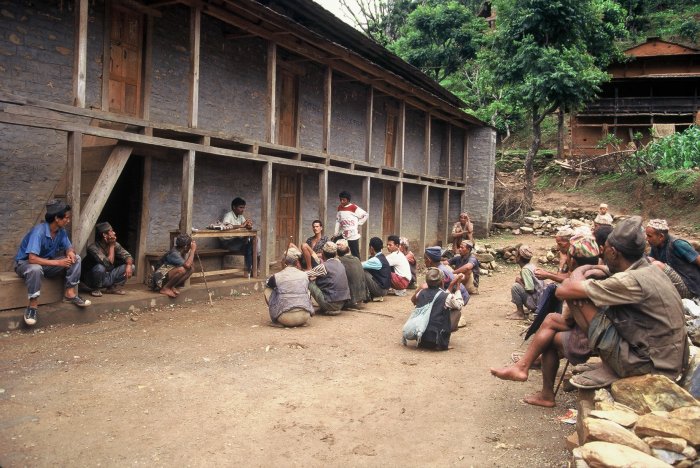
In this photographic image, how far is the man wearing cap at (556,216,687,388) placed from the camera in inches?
129

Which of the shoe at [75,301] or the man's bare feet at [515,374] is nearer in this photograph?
the man's bare feet at [515,374]

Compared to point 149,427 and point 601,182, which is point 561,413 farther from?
point 601,182

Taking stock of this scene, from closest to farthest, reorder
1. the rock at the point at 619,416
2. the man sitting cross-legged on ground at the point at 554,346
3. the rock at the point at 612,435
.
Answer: the rock at the point at 612,435
the rock at the point at 619,416
the man sitting cross-legged on ground at the point at 554,346

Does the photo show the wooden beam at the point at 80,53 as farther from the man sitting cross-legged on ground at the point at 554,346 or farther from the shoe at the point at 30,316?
the man sitting cross-legged on ground at the point at 554,346

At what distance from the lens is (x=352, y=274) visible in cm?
797

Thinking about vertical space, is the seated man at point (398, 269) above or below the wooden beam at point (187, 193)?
below

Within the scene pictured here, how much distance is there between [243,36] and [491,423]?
8437 mm

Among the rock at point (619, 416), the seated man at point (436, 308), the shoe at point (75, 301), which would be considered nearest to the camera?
the rock at point (619, 416)

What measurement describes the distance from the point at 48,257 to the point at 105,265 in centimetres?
99

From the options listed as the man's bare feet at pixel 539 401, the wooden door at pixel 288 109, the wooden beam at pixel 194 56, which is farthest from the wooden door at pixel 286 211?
the man's bare feet at pixel 539 401

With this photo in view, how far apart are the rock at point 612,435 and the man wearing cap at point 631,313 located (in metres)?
0.68

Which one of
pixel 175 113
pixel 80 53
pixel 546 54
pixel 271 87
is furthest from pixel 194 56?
pixel 546 54

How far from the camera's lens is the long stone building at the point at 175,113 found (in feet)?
23.2

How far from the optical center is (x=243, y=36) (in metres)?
9.80
